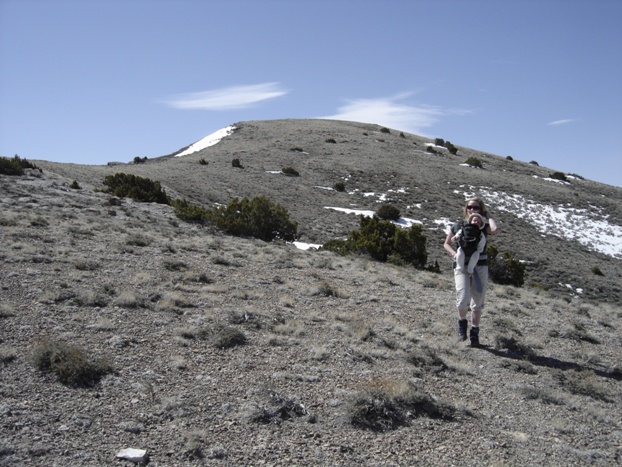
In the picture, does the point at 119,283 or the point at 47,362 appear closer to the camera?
the point at 47,362

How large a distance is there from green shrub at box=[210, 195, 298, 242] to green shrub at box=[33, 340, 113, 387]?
12095 millimetres

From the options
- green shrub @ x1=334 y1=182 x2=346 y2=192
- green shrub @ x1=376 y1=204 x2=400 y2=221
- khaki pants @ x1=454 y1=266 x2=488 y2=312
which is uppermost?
green shrub @ x1=334 y1=182 x2=346 y2=192

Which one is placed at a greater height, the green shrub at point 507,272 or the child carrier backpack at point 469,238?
the child carrier backpack at point 469,238

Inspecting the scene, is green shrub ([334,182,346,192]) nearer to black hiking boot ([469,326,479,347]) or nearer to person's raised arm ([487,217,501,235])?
black hiking boot ([469,326,479,347])

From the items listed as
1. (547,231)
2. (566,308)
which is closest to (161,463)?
(566,308)

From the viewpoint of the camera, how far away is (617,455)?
447cm

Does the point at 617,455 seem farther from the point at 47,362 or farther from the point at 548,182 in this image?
the point at 548,182

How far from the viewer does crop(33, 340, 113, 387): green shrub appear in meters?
4.98

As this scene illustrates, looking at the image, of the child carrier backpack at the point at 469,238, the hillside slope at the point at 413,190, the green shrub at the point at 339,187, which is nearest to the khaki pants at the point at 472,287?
the child carrier backpack at the point at 469,238

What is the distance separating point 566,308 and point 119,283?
9584 millimetres

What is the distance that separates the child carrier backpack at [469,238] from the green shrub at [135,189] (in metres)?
16.3

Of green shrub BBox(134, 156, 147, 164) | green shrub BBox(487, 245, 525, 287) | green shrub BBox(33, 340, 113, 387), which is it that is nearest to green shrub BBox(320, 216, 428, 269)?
green shrub BBox(487, 245, 525, 287)

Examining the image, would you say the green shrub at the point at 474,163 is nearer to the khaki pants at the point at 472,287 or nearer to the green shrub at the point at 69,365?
the khaki pants at the point at 472,287

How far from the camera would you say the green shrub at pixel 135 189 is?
21.0 metres
